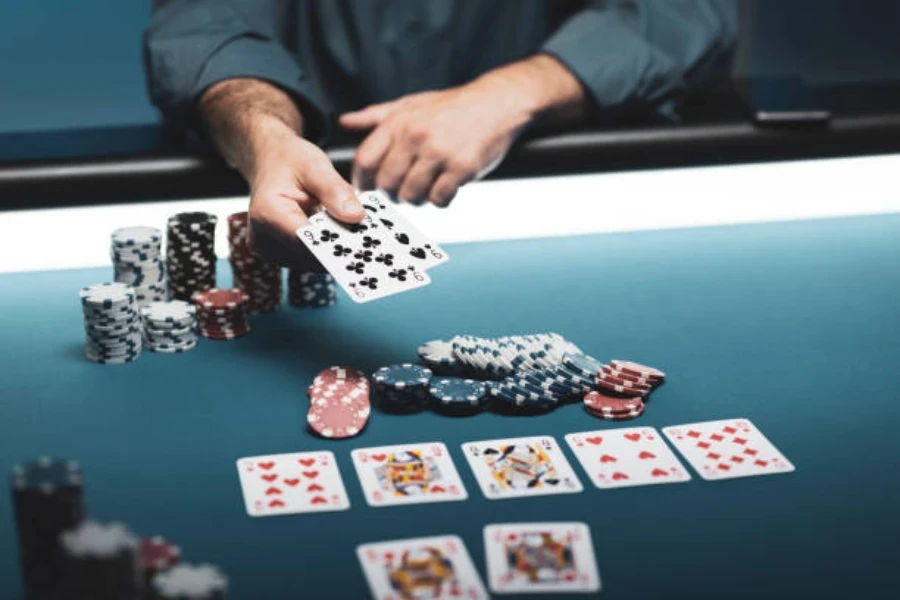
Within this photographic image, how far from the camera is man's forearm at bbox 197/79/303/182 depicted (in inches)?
112

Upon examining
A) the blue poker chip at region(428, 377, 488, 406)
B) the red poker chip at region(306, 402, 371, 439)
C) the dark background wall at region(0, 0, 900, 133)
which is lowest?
the dark background wall at region(0, 0, 900, 133)

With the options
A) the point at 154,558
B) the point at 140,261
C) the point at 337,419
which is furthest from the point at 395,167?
the point at 154,558

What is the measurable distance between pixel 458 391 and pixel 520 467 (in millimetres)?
265

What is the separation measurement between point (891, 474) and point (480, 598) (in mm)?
741

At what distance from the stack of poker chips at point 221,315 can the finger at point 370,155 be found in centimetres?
40

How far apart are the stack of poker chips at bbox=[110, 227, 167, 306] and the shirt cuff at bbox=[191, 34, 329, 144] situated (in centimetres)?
57

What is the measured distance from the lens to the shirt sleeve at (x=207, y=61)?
3.24 metres

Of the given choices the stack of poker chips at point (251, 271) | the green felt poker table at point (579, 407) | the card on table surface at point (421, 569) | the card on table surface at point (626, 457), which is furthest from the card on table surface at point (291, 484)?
the stack of poker chips at point (251, 271)

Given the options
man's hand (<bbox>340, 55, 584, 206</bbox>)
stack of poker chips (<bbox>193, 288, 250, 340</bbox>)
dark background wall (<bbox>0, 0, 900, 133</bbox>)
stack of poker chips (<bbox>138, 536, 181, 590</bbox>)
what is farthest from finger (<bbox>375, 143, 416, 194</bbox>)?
dark background wall (<bbox>0, 0, 900, 133</bbox>)

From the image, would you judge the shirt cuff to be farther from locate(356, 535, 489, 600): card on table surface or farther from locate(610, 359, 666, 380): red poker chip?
locate(356, 535, 489, 600): card on table surface

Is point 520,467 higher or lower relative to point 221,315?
higher

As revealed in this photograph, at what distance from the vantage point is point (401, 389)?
230 cm

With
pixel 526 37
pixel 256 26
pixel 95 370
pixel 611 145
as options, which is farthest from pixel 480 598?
pixel 526 37

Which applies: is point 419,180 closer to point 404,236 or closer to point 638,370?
point 404,236
